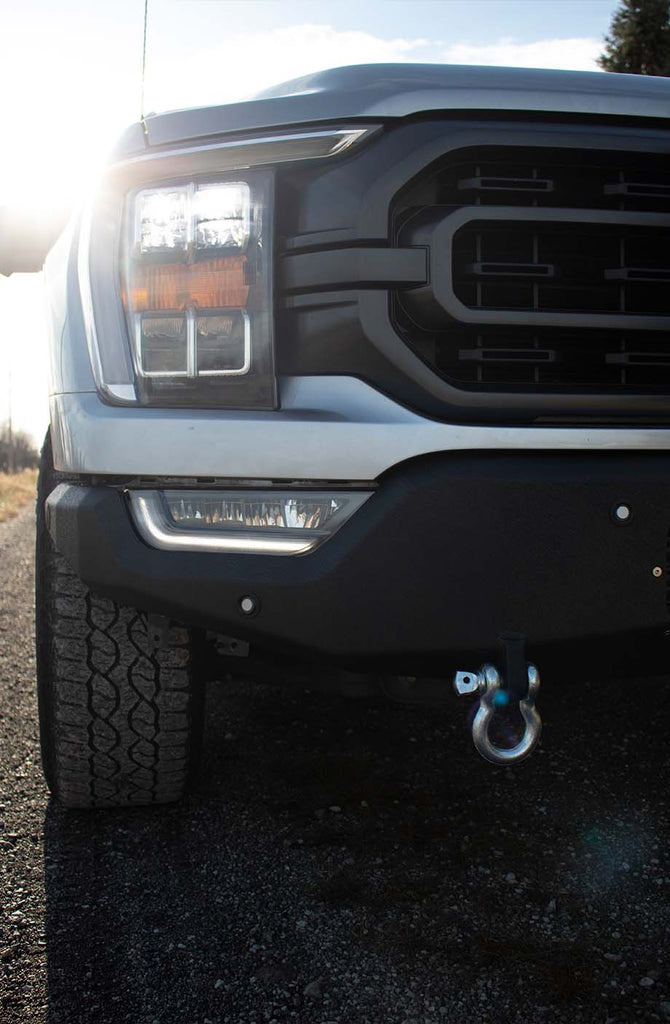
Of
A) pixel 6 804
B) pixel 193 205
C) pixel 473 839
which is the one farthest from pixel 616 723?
pixel 193 205

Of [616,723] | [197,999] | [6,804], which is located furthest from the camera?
[616,723]

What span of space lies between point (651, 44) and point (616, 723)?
966cm

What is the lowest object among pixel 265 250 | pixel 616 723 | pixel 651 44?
pixel 616 723

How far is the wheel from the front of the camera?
1.98 m

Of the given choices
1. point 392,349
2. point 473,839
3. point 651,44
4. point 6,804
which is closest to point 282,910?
point 473,839

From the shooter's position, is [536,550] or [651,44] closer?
[536,550]

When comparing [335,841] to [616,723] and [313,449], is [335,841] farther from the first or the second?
[616,723]

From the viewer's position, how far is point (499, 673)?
1.63m

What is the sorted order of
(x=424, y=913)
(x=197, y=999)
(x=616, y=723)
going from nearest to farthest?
1. (x=197, y=999)
2. (x=424, y=913)
3. (x=616, y=723)

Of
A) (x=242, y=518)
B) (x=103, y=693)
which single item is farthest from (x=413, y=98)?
(x=103, y=693)

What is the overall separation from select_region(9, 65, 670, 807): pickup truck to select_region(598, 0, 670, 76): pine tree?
9.75m

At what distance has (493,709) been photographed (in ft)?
5.28

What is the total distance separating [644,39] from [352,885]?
1071cm

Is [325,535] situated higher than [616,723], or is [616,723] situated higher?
[325,535]
